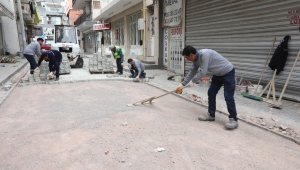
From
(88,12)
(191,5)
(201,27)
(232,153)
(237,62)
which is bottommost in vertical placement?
(232,153)

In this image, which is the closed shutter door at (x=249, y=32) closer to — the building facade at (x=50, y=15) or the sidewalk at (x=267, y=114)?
the sidewalk at (x=267, y=114)

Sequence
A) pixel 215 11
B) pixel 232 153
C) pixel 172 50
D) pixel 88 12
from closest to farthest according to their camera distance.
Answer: pixel 232 153 → pixel 215 11 → pixel 172 50 → pixel 88 12

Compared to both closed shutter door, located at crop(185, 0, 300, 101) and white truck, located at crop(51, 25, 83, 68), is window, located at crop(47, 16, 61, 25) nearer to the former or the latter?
white truck, located at crop(51, 25, 83, 68)

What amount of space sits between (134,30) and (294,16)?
484 inches

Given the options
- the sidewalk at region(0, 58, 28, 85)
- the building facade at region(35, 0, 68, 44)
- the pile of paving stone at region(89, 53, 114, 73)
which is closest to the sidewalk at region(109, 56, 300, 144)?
the pile of paving stone at region(89, 53, 114, 73)

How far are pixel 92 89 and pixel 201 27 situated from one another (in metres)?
4.66

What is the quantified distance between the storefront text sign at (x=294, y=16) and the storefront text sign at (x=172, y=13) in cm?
510

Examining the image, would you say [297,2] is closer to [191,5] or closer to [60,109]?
[191,5]

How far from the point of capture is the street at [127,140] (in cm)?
268

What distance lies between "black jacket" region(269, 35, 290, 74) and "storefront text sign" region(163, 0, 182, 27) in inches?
201

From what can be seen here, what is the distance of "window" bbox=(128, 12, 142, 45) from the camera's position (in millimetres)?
15657

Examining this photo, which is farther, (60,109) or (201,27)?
(201,27)

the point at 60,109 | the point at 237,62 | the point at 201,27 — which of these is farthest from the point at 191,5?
the point at 60,109

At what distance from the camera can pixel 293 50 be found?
5266 mm
